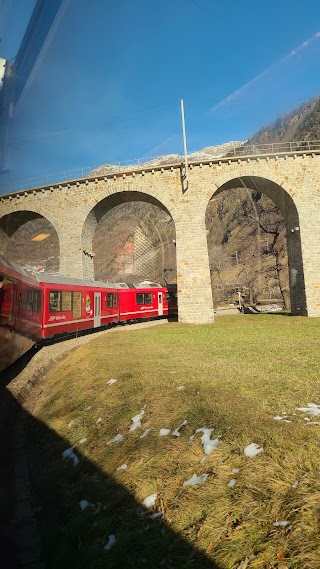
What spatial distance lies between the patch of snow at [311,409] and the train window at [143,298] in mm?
19876

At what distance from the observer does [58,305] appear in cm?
1432

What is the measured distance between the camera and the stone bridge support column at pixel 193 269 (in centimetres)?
2258

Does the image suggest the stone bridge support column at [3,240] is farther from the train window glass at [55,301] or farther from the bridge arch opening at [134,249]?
the bridge arch opening at [134,249]

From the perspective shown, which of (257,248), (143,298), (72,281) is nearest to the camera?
(72,281)

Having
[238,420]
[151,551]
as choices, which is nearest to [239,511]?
[151,551]

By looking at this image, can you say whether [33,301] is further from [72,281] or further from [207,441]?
[207,441]

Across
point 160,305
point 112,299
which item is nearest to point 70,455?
point 112,299

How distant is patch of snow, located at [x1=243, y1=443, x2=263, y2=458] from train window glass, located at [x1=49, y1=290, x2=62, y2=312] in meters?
11.7

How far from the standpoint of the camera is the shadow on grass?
2467 millimetres

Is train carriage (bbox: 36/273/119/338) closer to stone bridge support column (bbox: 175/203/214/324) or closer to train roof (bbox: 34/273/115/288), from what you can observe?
train roof (bbox: 34/273/115/288)

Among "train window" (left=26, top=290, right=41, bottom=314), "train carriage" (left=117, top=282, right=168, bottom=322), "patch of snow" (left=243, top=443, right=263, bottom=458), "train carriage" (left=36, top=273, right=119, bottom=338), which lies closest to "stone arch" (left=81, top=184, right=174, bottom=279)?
"train carriage" (left=117, top=282, right=168, bottom=322)

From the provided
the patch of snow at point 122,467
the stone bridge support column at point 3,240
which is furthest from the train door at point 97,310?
the patch of snow at point 122,467

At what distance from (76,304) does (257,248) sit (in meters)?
53.0

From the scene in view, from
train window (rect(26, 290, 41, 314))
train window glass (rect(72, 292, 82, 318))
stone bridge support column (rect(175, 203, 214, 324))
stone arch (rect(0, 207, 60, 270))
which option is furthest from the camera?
stone arch (rect(0, 207, 60, 270))
